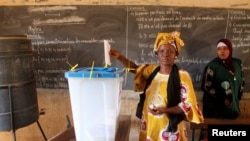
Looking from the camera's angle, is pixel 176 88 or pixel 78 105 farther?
pixel 176 88

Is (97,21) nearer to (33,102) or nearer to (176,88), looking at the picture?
(33,102)

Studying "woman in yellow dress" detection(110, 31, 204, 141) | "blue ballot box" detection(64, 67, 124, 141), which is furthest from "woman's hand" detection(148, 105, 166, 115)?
"blue ballot box" detection(64, 67, 124, 141)

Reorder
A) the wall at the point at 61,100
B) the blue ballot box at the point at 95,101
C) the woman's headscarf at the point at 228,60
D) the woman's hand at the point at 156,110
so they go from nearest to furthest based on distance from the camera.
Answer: the blue ballot box at the point at 95,101 → the woman's hand at the point at 156,110 → the woman's headscarf at the point at 228,60 → the wall at the point at 61,100

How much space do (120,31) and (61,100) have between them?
841 millimetres

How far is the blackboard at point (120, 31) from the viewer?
208 centimetres

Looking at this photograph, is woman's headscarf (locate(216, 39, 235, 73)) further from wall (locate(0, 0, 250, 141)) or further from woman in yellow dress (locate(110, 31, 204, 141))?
woman in yellow dress (locate(110, 31, 204, 141))

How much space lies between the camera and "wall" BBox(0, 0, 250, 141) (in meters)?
2.07

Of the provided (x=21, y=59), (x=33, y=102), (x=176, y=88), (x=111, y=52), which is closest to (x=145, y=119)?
(x=176, y=88)

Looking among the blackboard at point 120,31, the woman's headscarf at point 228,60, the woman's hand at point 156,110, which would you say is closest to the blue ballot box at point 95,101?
the woman's hand at point 156,110

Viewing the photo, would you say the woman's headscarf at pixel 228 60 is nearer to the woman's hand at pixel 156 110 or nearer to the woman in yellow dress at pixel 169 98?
the woman in yellow dress at pixel 169 98

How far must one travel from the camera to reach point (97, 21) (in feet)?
6.92

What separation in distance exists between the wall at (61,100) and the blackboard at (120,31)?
44 millimetres

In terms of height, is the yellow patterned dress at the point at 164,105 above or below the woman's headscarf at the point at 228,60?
below

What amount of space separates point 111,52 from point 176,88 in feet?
1.54
